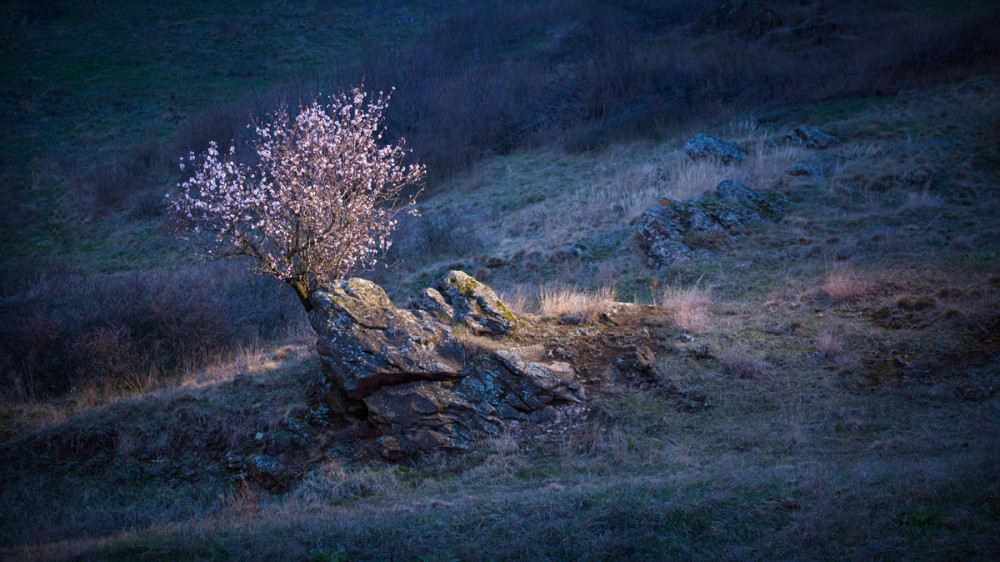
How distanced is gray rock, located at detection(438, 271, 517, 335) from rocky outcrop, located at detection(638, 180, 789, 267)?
4739mm

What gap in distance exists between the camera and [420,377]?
7398mm

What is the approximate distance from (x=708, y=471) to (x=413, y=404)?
3496 millimetres

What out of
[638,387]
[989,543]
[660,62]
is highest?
[660,62]

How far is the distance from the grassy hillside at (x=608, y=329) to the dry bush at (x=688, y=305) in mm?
80

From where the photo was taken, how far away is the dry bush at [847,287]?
897 cm

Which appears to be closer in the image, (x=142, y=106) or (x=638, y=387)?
(x=638, y=387)

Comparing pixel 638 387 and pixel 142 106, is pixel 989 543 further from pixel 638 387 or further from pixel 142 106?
pixel 142 106

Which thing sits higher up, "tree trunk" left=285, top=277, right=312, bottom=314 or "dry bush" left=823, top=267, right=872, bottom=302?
"tree trunk" left=285, top=277, right=312, bottom=314

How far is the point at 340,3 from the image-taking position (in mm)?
47188

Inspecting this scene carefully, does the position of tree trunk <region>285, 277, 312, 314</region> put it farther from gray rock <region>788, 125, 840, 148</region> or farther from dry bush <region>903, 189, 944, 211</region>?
gray rock <region>788, 125, 840, 148</region>

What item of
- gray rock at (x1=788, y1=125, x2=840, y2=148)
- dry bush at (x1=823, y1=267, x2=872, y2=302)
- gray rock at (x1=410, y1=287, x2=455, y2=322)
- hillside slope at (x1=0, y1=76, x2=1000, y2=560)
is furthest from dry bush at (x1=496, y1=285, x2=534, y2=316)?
gray rock at (x1=788, y1=125, x2=840, y2=148)

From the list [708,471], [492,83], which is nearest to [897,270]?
[708,471]

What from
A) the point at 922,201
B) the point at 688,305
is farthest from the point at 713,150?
the point at 688,305

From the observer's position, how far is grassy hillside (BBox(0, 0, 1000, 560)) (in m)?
4.62
